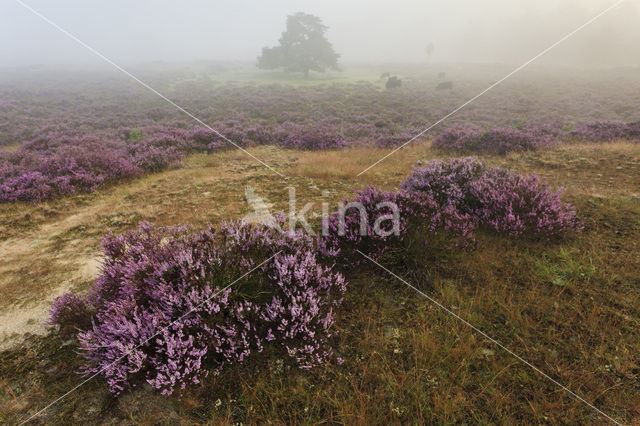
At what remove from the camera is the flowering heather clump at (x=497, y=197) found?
408 cm

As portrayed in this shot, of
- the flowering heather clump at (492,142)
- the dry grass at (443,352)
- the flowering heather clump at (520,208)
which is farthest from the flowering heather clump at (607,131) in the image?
the flowering heather clump at (520,208)

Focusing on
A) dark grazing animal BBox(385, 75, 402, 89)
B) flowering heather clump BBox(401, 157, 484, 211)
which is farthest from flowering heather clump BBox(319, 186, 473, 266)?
dark grazing animal BBox(385, 75, 402, 89)

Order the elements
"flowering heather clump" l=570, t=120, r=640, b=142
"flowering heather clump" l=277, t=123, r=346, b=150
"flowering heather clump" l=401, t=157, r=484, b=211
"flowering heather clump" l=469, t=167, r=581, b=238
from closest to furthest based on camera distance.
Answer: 1. "flowering heather clump" l=469, t=167, r=581, b=238
2. "flowering heather clump" l=401, t=157, r=484, b=211
3. "flowering heather clump" l=570, t=120, r=640, b=142
4. "flowering heather clump" l=277, t=123, r=346, b=150

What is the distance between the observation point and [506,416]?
6.70 feet

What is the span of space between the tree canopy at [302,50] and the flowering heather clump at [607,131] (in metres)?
41.1

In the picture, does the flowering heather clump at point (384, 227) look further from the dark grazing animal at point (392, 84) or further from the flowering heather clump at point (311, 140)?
the dark grazing animal at point (392, 84)

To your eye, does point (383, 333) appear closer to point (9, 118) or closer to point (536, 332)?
point (536, 332)

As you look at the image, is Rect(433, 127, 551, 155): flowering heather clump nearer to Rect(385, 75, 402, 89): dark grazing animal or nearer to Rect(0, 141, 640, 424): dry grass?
Rect(0, 141, 640, 424): dry grass

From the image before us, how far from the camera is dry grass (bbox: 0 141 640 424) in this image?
2137 millimetres

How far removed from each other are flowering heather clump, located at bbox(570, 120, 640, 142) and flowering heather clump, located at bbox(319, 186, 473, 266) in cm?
1110

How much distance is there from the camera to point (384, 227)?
3820 millimetres

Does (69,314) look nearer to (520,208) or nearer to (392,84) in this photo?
(520,208)

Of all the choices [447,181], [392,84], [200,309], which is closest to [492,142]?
[447,181]

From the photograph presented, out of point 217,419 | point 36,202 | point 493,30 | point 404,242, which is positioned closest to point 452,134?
point 404,242
